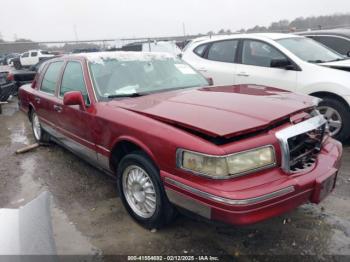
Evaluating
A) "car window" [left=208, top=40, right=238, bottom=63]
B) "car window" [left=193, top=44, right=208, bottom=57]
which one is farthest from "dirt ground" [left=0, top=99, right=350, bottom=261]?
"car window" [left=193, top=44, right=208, bottom=57]

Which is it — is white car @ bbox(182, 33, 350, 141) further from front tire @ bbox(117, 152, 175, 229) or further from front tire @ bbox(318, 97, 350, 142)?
front tire @ bbox(117, 152, 175, 229)

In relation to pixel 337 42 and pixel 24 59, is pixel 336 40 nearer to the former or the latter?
pixel 337 42

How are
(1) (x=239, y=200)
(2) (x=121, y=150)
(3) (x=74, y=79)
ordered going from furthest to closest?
(3) (x=74, y=79)
(2) (x=121, y=150)
(1) (x=239, y=200)

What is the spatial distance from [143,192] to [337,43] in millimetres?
6551

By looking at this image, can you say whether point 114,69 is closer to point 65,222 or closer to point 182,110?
point 182,110

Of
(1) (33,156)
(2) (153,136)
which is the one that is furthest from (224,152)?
(1) (33,156)

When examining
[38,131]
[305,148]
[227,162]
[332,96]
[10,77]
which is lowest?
[38,131]

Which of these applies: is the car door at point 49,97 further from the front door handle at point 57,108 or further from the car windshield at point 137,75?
the car windshield at point 137,75

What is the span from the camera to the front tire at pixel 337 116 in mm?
5098

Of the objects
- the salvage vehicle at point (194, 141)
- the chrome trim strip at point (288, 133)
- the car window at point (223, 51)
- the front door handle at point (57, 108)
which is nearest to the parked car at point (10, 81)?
the car window at point (223, 51)

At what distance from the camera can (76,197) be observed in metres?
4.06

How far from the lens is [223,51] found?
682 cm

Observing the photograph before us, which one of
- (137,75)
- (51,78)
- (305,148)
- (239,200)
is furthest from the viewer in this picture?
(51,78)

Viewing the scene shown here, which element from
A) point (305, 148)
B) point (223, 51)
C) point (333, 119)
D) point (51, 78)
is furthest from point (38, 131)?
point (333, 119)
